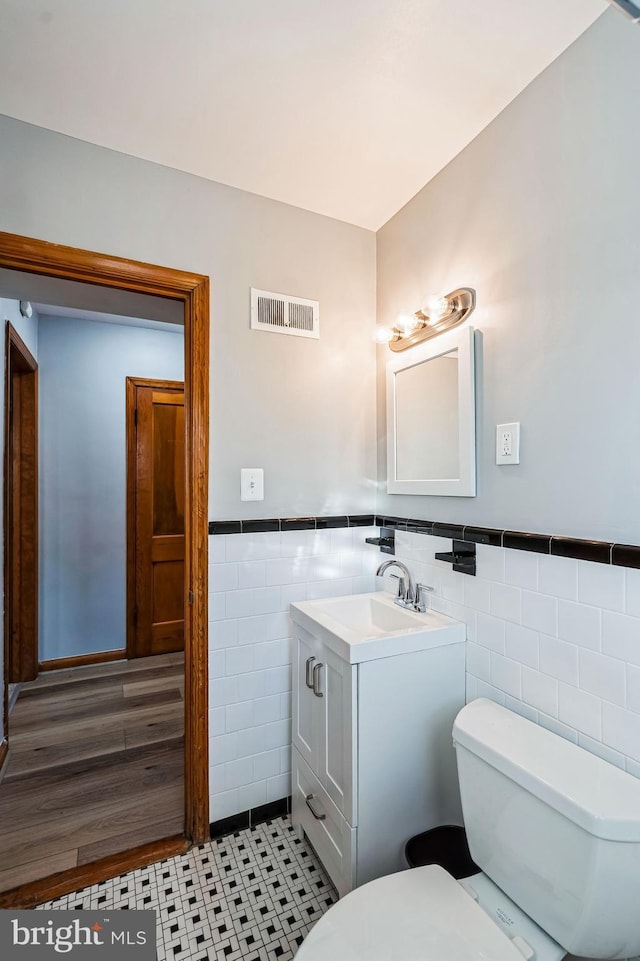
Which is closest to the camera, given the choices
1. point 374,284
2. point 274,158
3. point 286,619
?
point 274,158

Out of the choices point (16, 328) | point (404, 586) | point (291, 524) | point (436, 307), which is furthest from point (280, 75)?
point (16, 328)

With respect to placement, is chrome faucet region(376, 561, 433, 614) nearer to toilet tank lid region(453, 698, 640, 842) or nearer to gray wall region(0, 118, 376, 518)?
gray wall region(0, 118, 376, 518)

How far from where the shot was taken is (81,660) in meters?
3.26

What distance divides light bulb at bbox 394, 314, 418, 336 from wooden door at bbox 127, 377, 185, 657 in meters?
2.12

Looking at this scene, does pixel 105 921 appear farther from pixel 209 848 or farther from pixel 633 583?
pixel 633 583

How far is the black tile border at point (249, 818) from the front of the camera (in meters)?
1.71

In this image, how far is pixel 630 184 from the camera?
1061 millimetres

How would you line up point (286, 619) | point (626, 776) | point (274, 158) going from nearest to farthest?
point (626, 776) < point (274, 158) < point (286, 619)

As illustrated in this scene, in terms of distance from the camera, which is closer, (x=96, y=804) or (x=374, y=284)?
(x=96, y=804)

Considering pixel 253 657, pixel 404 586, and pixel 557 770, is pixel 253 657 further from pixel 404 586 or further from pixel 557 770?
pixel 557 770

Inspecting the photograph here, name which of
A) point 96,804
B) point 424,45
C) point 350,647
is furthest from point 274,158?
point 96,804

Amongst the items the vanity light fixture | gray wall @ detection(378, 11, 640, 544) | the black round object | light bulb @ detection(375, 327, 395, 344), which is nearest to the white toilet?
the black round object

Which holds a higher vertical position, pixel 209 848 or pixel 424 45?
pixel 424 45

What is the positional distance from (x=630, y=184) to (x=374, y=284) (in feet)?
3.78
